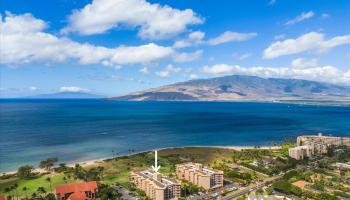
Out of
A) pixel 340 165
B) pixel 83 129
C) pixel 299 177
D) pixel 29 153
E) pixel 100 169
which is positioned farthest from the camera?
pixel 83 129

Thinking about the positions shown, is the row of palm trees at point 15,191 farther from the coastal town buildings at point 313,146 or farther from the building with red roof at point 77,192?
the coastal town buildings at point 313,146

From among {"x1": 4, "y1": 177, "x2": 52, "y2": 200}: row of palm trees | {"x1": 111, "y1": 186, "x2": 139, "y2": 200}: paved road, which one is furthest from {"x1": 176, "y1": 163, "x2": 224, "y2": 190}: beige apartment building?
{"x1": 4, "y1": 177, "x2": 52, "y2": 200}: row of palm trees

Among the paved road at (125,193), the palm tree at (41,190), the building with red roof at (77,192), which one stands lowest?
the paved road at (125,193)

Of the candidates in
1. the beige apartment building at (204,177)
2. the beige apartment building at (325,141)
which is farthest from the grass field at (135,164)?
the beige apartment building at (325,141)

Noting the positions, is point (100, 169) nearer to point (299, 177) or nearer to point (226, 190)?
point (226, 190)

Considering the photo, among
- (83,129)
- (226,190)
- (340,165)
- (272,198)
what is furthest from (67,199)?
(83,129)

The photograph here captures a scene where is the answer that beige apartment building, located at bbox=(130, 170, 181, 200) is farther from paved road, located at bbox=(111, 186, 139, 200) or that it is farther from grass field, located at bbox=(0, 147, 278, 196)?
grass field, located at bbox=(0, 147, 278, 196)
